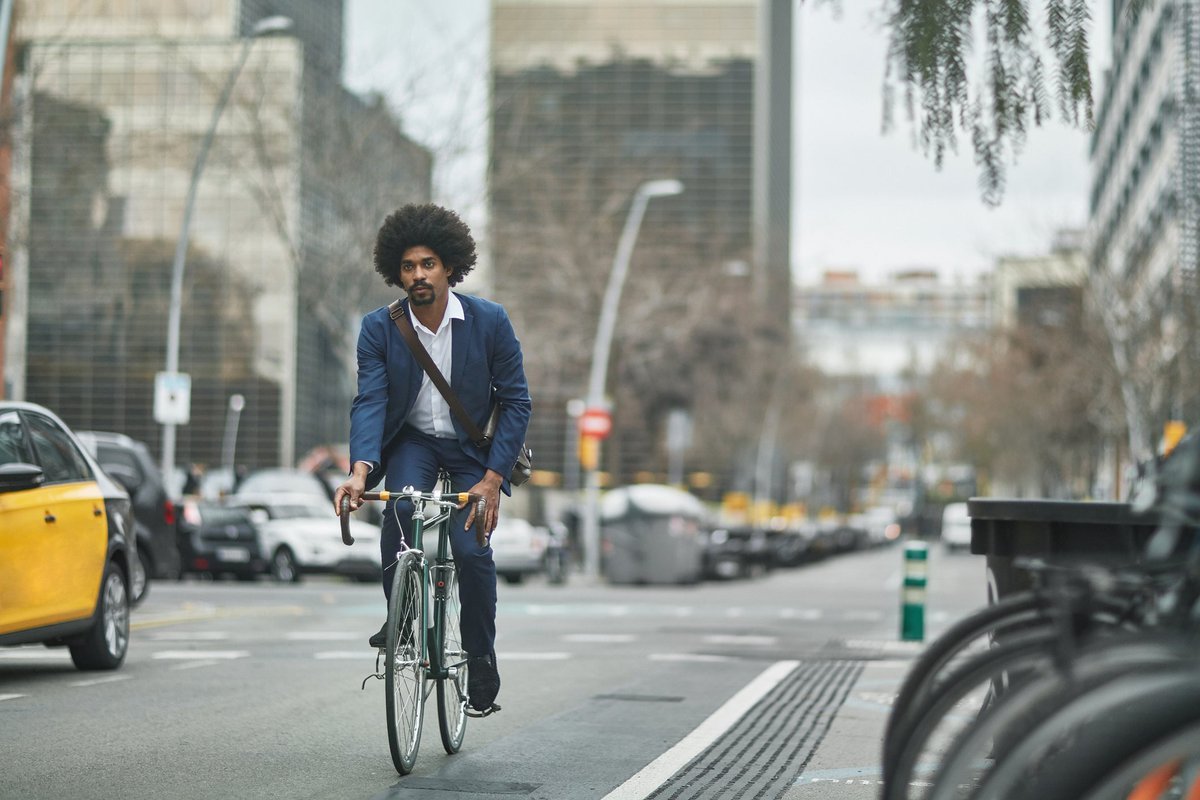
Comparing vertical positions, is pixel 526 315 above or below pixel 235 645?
above

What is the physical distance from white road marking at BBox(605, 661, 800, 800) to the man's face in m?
1.86

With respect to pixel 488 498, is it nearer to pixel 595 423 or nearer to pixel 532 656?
pixel 532 656

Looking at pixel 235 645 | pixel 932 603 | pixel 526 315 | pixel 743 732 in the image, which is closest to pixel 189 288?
pixel 526 315

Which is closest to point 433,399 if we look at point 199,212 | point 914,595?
point 914,595

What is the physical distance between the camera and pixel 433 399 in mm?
6688

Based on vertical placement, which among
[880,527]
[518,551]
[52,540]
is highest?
[52,540]

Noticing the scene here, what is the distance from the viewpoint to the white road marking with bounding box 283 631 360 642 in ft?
43.8

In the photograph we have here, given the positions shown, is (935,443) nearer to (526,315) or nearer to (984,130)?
(526,315)

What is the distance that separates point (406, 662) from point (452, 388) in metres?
1.11

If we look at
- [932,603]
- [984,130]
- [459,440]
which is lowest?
[932,603]

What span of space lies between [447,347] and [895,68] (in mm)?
1978

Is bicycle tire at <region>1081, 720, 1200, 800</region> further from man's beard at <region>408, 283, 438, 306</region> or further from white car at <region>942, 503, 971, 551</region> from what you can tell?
white car at <region>942, 503, 971, 551</region>

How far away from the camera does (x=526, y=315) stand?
146 ft

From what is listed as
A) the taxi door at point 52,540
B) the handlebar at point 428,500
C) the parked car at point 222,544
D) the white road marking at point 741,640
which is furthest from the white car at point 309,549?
the handlebar at point 428,500
